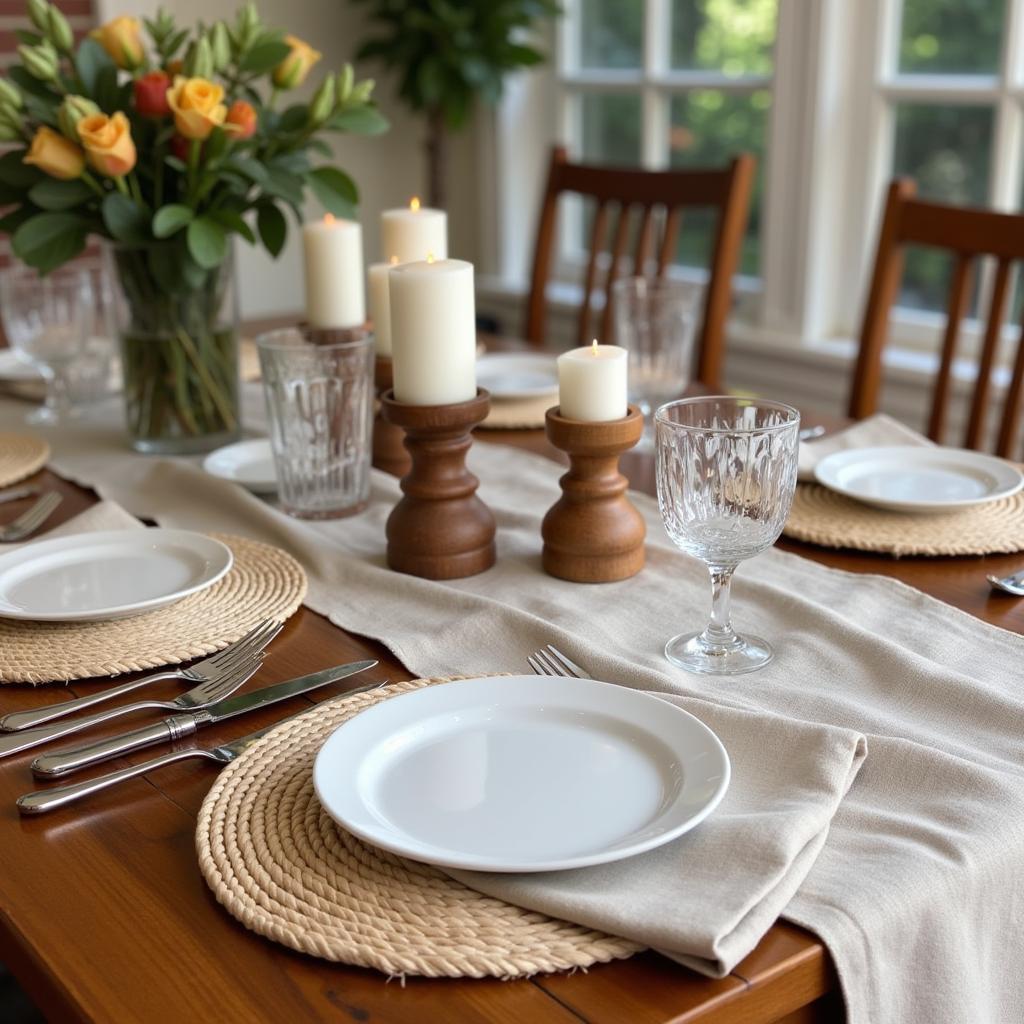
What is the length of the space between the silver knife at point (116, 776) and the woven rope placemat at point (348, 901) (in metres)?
0.05

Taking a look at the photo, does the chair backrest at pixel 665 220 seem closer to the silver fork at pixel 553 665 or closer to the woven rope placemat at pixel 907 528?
the woven rope placemat at pixel 907 528

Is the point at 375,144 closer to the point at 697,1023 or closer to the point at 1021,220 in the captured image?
the point at 1021,220

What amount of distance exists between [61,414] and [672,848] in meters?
1.20

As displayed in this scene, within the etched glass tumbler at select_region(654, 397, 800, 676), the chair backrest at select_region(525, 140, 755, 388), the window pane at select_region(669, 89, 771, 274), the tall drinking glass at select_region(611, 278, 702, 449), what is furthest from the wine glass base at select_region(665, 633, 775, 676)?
the window pane at select_region(669, 89, 771, 274)

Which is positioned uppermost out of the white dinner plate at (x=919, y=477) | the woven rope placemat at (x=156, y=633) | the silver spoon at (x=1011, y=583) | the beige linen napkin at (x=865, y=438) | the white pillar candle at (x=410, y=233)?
the white pillar candle at (x=410, y=233)

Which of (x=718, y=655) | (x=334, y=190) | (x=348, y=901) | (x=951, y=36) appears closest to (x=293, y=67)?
(x=334, y=190)

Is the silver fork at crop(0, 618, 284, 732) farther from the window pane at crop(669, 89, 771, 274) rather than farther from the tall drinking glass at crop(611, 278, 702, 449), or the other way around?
the window pane at crop(669, 89, 771, 274)

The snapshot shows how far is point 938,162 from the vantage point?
8.53ft

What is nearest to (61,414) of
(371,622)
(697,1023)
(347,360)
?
(347,360)

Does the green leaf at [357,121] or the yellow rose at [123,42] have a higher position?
the yellow rose at [123,42]

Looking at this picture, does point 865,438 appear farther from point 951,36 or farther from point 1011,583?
point 951,36

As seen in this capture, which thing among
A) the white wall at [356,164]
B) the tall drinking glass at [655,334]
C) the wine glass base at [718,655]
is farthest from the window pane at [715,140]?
the wine glass base at [718,655]

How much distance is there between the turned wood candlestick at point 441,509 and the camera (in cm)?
106

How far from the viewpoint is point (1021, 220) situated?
61.0 inches
